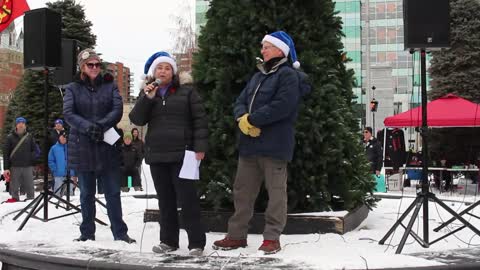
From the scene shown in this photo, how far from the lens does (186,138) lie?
4.57 metres

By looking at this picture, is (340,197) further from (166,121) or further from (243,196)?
(166,121)

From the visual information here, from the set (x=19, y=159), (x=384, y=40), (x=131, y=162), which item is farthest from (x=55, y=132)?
(x=384, y=40)

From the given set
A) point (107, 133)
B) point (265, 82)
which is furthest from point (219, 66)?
point (107, 133)

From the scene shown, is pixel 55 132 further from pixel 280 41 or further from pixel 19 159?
pixel 280 41

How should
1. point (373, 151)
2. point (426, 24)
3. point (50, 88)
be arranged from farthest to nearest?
Result: point (50, 88) → point (373, 151) → point (426, 24)

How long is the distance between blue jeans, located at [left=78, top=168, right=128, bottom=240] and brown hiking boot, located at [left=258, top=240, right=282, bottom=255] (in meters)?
1.46

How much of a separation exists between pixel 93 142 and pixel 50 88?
13262 mm

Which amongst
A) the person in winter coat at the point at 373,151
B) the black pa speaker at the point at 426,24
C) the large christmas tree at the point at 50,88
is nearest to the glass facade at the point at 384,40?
the large christmas tree at the point at 50,88

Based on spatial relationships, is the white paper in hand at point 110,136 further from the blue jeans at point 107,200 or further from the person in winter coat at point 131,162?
the person in winter coat at point 131,162

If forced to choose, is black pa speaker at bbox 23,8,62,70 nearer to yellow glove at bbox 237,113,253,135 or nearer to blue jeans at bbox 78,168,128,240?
blue jeans at bbox 78,168,128,240

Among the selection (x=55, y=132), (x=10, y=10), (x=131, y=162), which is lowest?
(x=131, y=162)

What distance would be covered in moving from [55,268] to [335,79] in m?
3.03

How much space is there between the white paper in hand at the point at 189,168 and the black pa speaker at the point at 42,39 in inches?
121

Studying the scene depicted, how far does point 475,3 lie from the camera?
2191 centimetres
